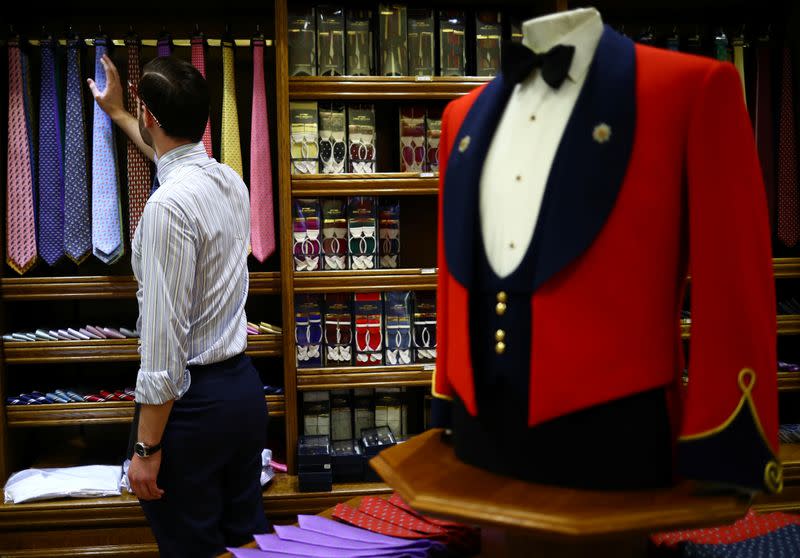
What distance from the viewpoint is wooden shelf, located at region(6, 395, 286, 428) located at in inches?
108

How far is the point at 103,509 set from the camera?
265cm

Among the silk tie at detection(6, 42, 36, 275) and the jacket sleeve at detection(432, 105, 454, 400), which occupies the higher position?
the silk tie at detection(6, 42, 36, 275)

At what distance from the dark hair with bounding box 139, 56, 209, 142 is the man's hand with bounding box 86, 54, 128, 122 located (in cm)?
106

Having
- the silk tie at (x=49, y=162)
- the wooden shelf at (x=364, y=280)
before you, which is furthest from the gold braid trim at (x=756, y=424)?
the silk tie at (x=49, y=162)

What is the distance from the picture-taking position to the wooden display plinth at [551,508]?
77cm

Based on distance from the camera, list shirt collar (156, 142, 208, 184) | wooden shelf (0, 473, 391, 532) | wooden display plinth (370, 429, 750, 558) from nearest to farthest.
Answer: wooden display plinth (370, 429, 750, 558) → shirt collar (156, 142, 208, 184) → wooden shelf (0, 473, 391, 532)

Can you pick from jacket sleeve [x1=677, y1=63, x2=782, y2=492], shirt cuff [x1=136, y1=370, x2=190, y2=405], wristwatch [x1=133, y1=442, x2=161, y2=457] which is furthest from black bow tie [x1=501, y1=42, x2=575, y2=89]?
wristwatch [x1=133, y1=442, x2=161, y2=457]

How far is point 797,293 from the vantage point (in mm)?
3166

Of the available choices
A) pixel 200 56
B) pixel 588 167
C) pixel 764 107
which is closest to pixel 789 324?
pixel 764 107

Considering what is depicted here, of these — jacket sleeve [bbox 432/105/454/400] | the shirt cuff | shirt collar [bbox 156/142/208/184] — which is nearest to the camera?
jacket sleeve [bbox 432/105/454/400]

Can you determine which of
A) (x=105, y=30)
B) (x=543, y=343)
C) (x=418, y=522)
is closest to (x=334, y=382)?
(x=418, y=522)

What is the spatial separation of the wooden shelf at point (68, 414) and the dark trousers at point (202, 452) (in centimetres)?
114

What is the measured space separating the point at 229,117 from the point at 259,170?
0.24m

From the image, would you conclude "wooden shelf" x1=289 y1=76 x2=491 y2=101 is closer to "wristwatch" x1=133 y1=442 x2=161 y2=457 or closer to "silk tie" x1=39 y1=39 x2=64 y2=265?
"silk tie" x1=39 y1=39 x2=64 y2=265
